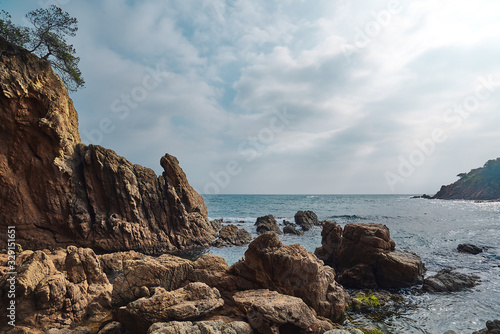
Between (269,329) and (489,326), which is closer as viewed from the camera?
(269,329)

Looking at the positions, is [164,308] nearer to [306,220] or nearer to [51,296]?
[51,296]

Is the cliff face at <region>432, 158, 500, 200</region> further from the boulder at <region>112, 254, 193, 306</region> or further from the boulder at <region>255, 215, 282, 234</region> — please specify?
the boulder at <region>112, 254, 193, 306</region>

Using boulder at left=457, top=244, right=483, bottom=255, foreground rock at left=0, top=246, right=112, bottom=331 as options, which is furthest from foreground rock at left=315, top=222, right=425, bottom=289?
foreground rock at left=0, top=246, right=112, bottom=331

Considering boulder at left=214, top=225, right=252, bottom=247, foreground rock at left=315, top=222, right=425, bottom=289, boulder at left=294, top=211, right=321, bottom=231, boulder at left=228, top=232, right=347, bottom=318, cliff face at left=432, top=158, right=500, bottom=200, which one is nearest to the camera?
boulder at left=228, top=232, right=347, bottom=318

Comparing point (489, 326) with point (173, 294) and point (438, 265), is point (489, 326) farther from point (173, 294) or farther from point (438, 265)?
point (438, 265)

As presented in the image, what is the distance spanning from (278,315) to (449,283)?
46.1ft

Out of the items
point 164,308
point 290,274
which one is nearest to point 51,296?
point 164,308

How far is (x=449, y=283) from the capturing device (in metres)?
14.5

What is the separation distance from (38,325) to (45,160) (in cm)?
2019

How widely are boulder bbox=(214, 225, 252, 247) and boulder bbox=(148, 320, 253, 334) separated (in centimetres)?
2334

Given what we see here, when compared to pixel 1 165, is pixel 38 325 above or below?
below

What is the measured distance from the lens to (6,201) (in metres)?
20.1

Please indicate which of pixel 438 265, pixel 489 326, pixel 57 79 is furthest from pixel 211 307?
pixel 57 79

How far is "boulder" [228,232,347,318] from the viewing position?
32.1ft
